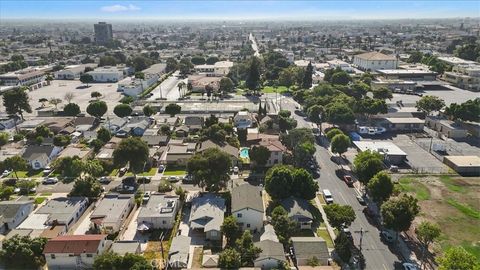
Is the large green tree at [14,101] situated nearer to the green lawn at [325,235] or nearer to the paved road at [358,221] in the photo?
the paved road at [358,221]

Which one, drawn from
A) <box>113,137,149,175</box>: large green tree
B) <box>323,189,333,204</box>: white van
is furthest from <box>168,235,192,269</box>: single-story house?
<box>323,189,333,204</box>: white van

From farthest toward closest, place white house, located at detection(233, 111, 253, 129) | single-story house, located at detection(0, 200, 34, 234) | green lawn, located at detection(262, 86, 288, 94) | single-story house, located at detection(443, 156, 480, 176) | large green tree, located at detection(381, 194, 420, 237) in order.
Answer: green lawn, located at detection(262, 86, 288, 94)
white house, located at detection(233, 111, 253, 129)
single-story house, located at detection(443, 156, 480, 176)
single-story house, located at detection(0, 200, 34, 234)
large green tree, located at detection(381, 194, 420, 237)

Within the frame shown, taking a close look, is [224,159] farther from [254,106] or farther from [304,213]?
[254,106]

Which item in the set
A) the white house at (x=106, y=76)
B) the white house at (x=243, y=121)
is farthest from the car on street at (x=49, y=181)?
the white house at (x=106, y=76)

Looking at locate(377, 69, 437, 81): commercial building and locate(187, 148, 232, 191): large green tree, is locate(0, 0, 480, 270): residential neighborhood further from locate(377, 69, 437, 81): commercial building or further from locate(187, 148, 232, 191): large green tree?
locate(377, 69, 437, 81): commercial building

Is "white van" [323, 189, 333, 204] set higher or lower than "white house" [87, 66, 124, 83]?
lower

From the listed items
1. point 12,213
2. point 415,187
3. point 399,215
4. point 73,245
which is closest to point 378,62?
point 415,187

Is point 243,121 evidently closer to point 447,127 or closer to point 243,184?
point 243,184
